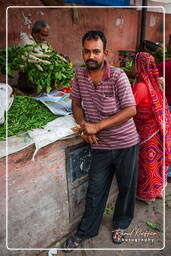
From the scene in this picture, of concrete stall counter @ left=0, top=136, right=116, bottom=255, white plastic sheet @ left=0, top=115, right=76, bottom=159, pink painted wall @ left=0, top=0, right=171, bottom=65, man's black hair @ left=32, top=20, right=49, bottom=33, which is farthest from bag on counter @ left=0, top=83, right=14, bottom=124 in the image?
pink painted wall @ left=0, top=0, right=171, bottom=65

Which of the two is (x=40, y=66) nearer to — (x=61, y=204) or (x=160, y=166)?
(x=61, y=204)

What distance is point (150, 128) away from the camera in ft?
8.95

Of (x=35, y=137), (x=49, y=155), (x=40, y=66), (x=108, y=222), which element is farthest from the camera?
(x=108, y=222)

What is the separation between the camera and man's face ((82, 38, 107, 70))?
1879 mm

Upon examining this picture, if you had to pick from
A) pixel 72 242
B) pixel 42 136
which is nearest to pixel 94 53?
pixel 42 136

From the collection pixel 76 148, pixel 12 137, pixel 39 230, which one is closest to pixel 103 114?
pixel 76 148

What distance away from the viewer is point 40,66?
250cm

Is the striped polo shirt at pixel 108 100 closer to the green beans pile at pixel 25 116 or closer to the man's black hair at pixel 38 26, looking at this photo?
the green beans pile at pixel 25 116

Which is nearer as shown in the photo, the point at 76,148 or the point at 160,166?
the point at 76,148

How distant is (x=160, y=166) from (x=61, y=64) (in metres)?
1.68

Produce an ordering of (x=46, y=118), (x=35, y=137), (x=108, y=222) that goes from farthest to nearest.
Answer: (x=108, y=222)
(x=46, y=118)
(x=35, y=137)

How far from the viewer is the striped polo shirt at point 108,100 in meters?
1.96

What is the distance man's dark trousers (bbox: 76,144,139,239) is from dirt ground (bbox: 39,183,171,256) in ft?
0.42

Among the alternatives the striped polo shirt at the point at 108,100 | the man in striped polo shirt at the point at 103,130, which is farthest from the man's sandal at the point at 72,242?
the striped polo shirt at the point at 108,100
